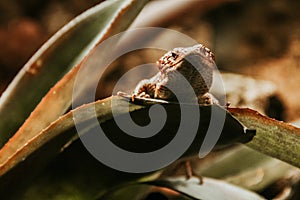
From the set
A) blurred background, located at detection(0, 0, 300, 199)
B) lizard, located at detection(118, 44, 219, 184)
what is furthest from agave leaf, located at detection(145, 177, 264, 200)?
blurred background, located at detection(0, 0, 300, 199)

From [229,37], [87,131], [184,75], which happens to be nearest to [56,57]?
[184,75]

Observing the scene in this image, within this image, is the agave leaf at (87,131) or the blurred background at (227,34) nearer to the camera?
the agave leaf at (87,131)

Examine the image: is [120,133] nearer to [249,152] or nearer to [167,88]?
[167,88]

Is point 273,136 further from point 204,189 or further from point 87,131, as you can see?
point 87,131

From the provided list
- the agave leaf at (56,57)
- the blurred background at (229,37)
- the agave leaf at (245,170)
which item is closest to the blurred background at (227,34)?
the blurred background at (229,37)

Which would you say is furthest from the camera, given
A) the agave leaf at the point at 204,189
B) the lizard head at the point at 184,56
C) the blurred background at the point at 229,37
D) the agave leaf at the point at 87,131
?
the blurred background at the point at 229,37

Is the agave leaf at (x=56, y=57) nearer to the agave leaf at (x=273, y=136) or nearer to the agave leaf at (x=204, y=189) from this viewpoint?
the agave leaf at (x=204, y=189)
